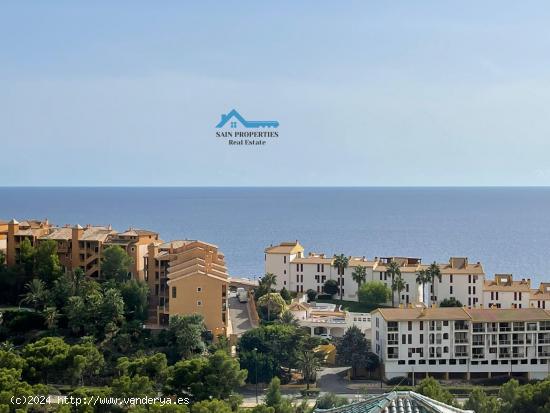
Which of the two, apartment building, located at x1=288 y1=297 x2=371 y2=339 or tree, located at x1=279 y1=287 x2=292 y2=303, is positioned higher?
tree, located at x1=279 y1=287 x2=292 y2=303

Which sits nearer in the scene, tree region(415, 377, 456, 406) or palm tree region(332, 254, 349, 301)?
tree region(415, 377, 456, 406)

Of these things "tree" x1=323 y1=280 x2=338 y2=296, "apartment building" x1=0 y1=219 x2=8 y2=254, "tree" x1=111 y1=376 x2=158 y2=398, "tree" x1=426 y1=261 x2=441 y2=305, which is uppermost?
"apartment building" x1=0 y1=219 x2=8 y2=254

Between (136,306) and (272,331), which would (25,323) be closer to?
(136,306)

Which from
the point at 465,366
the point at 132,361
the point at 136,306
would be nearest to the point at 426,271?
the point at 465,366

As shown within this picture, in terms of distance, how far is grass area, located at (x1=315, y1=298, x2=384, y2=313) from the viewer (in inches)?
2189

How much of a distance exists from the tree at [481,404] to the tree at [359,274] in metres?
23.7

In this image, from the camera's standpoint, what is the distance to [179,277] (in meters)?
46.5

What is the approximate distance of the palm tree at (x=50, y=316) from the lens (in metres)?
45.3

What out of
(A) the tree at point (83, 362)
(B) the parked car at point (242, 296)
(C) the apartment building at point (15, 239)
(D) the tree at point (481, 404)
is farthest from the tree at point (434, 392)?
(C) the apartment building at point (15, 239)

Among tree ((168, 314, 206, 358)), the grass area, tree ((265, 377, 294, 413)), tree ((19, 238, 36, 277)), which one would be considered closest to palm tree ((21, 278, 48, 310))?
tree ((19, 238, 36, 277))

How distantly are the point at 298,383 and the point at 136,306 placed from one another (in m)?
10.0

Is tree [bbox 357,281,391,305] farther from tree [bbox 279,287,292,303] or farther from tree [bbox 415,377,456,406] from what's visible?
tree [bbox 415,377,456,406]

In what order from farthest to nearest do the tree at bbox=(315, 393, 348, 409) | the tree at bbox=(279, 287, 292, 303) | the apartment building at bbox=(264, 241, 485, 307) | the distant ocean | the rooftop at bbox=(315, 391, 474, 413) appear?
the distant ocean
the apartment building at bbox=(264, 241, 485, 307)
the tree at bbox=(279, 287, 292, 303)
the tree at bbox=(315, 393, 348, 409)
the rooftop at bbox=(315, 391, 474, 413)

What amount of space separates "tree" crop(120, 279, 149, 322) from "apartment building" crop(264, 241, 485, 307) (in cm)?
1342
